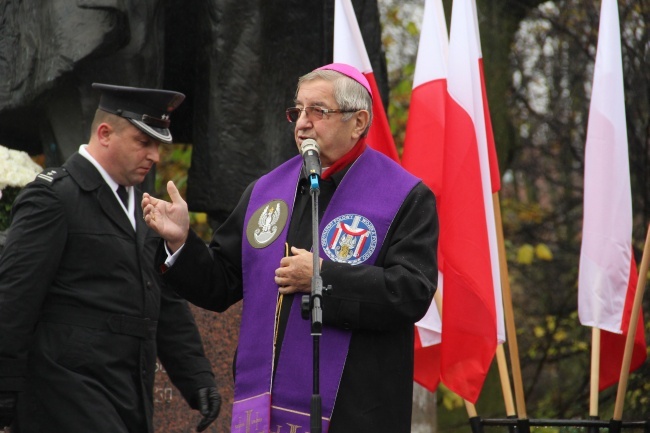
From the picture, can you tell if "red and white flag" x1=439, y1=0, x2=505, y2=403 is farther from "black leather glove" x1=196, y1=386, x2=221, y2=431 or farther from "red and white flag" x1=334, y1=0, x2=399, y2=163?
"black leather glove" x1=196, y1=386, x2=221, y2=431

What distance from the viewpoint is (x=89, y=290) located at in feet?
15.9

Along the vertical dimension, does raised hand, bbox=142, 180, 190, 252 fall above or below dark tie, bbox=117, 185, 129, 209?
below

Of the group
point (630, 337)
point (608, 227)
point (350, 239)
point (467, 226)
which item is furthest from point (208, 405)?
point (608, 227)

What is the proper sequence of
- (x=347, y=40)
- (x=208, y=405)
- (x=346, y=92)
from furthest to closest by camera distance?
(x=347, y=40)
(x=208, y=405)
(x=346, y=92)

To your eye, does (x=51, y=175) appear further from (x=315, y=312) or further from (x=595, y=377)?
(x=595, y=377)

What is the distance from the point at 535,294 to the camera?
14.0m

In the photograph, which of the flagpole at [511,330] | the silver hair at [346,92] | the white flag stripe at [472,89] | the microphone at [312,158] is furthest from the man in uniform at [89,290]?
the white flag stripe at [472,89]

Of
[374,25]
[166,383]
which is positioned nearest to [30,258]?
[166,383]

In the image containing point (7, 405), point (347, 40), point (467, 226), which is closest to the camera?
point (7, 405)

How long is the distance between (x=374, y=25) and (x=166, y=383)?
7.91 feet

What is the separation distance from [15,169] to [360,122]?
2316 millimetres

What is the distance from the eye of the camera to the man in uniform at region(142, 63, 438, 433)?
13.6 feet

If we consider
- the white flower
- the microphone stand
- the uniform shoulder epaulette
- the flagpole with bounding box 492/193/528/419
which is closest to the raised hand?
the microphone stand

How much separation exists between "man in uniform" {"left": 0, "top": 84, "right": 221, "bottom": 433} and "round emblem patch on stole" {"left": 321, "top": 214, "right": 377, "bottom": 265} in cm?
97
